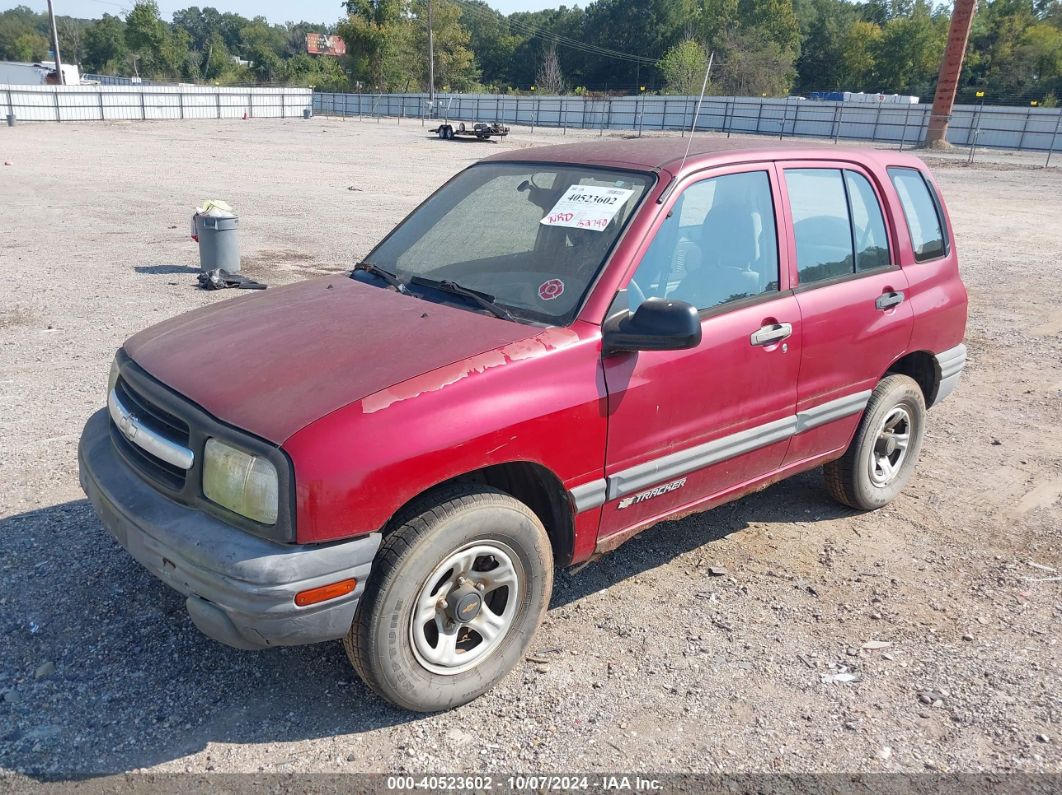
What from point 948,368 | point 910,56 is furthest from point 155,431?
point 910,56

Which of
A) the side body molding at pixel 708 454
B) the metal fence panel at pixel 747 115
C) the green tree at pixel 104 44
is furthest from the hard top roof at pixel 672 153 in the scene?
the green tree at pixel 104 44

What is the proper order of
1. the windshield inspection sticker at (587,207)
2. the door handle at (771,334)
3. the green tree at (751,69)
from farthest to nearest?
1. the green tree at (751,69)
2. the door handle at (771,334)
3. the windshield inspection sticker at (587,207)

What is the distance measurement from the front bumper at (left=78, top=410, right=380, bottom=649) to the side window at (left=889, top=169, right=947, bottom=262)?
3558mm

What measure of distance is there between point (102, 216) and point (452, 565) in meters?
13.9

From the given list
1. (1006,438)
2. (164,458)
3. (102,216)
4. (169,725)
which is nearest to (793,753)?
(169,725)

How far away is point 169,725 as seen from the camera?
115 inches

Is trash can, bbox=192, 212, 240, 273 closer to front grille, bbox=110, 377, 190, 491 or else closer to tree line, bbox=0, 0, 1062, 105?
front grille, bbox=110, 377, 190, 491

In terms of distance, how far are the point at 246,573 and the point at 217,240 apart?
25.6 ft

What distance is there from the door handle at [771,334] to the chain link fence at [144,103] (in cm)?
4641

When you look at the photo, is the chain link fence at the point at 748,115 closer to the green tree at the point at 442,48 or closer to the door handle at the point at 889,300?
the green tree at the point at 442,48

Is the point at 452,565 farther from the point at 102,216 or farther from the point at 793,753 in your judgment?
the point at 102,216

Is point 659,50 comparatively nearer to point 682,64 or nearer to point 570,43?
point 570,43

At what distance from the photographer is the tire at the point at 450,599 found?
108 inches

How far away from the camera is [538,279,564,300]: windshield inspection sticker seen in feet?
11.0
